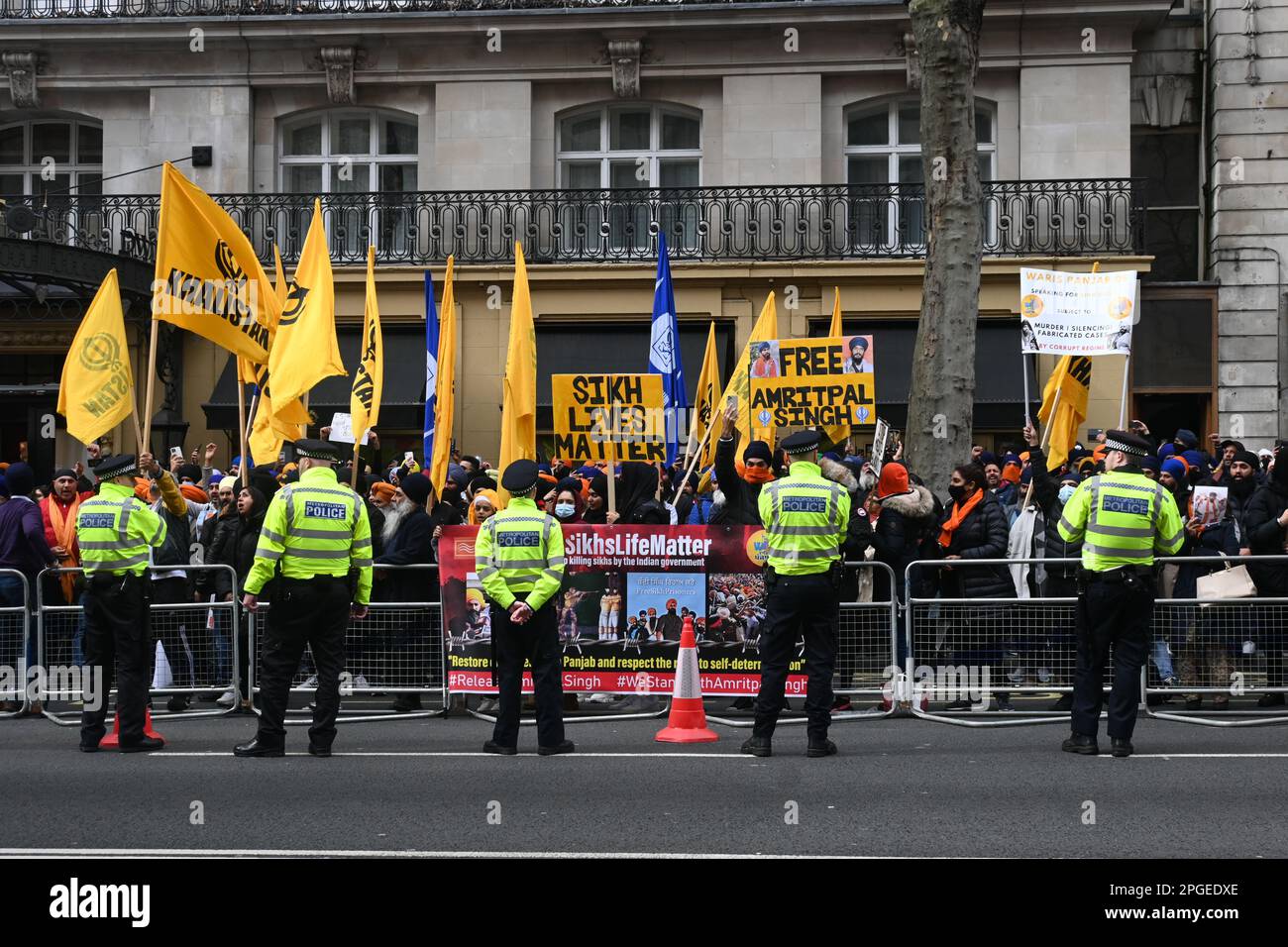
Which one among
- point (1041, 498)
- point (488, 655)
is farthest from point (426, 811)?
point (1041, 498)

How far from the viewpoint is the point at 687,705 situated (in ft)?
34.8

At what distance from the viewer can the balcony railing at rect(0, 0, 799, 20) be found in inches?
922

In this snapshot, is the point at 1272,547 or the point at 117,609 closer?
the point at 117,609

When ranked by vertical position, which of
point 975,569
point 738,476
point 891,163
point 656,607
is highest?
point 891,163

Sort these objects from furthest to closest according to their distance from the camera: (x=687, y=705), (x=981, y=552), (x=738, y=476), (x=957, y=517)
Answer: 1. (x=957, y=517)
2. (x=981, y=552)
3. (x=738, y=476)
4. (x=687, y=705)

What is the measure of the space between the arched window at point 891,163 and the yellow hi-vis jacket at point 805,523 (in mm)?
13810

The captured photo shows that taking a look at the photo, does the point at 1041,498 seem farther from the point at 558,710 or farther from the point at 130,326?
the point at 130,326

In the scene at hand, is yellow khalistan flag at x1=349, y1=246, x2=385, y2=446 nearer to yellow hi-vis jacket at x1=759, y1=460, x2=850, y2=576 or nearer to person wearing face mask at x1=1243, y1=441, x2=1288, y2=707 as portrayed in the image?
yellow hi-vis jacket at x1=759, y1=460, x2=850, y2=576

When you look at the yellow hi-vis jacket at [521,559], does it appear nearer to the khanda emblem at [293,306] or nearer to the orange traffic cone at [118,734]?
the orange traffic cone at [118,734]

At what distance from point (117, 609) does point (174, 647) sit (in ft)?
6.73

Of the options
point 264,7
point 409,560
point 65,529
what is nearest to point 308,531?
point 409,560

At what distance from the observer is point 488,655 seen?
11.6 m

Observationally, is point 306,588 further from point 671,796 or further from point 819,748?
point 819,748

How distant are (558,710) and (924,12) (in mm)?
8343
